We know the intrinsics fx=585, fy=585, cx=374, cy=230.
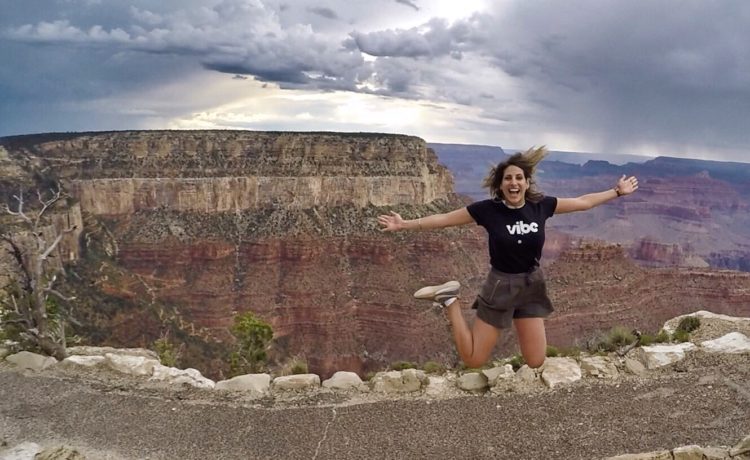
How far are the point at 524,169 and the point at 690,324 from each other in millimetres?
7866

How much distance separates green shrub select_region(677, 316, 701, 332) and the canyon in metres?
36.1

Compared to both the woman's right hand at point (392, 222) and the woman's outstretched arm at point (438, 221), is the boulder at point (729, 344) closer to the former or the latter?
the woman's outstretched arm at point (438, 221)

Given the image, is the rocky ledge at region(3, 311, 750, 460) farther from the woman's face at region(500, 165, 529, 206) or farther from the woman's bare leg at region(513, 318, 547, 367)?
the woman's face at region(500, 165, 529, 206)

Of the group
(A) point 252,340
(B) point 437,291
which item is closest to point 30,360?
(B) point 437,291

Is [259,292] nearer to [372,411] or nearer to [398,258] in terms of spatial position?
[398,258]

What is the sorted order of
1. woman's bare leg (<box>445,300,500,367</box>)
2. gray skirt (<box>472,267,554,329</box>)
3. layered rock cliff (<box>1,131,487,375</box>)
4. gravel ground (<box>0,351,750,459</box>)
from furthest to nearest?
layered rock cliff (<box>1,131,487,375</box>) < gravel ground (<box>0,351,750,459</box>) < woman's bare leg (<box>445,300,500,367</box>) < gray skirt (<box>472,267,554,329</box>)

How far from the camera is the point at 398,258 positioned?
6022cm

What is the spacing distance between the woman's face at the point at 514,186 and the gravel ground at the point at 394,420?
11.0ft

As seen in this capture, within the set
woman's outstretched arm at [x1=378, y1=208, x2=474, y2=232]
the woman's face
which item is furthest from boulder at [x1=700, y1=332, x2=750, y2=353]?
woman's outstretched arm at [x1=378, y1=208, x2=474, y2=232]

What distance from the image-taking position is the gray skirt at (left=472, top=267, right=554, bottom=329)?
7344 millimetres

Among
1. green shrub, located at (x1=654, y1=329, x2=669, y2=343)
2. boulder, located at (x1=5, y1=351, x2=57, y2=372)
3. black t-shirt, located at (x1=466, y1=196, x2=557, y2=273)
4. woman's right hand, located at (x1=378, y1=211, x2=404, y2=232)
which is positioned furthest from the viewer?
green shrub, located at (x1=654, y1=329, x2=669, y2=343)

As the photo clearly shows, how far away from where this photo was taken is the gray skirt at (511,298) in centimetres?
734

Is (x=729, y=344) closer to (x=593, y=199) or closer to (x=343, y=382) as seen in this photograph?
(x=593, y=199)

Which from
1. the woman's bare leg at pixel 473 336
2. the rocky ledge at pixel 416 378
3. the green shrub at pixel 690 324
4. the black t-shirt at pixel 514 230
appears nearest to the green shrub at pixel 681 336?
the green shrub at pixel 690 324
